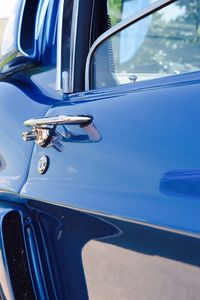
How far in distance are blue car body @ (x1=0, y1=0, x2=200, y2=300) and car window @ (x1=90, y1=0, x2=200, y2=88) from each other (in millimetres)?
372

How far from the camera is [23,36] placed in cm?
160

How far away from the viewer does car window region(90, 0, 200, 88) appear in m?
1.73

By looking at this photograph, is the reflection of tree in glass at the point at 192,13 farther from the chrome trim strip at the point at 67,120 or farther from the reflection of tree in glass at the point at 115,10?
the chrome trim strip at the point at 67,120

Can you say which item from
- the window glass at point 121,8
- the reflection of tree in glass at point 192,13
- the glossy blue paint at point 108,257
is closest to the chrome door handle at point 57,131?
the glossy blue paint at point 108,257

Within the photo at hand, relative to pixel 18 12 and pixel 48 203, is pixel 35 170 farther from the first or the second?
pixel 18 12

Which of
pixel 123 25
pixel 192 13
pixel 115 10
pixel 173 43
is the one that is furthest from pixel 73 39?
pixel 173 43

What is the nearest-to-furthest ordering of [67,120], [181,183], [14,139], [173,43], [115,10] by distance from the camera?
[181,183] < [67,120] < [14,139] < [115,10] < [173,43]

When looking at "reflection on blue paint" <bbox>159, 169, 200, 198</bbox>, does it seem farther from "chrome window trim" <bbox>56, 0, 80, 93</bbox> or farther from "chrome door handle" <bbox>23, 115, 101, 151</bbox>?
"chrome window trim" <bbox>56, 0, 80, 93</bbox>

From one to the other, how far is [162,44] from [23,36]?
1.24 meters

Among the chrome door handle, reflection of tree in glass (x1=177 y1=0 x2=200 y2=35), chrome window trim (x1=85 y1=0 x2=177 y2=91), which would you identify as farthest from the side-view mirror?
reflection of tree in glass (x1=177 y1=0 x2=200 y2=35)

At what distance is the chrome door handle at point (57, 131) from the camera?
1.04 m

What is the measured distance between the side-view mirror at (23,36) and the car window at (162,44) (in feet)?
0.97

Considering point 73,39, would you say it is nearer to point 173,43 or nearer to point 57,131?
point 57,131

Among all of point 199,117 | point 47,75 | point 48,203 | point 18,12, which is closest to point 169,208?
point 199,117
